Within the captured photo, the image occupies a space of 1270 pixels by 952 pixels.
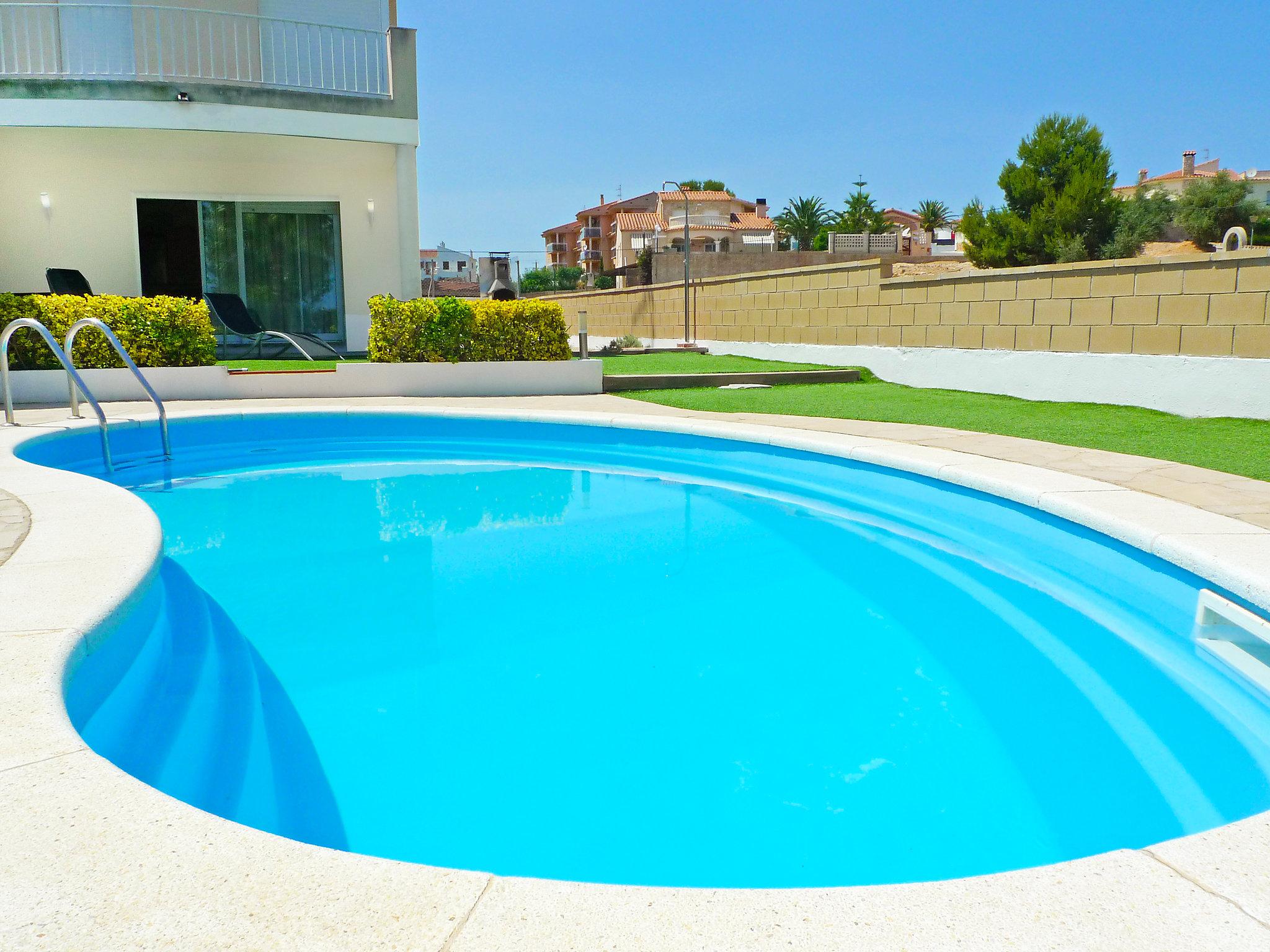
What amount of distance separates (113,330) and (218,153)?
204 inches

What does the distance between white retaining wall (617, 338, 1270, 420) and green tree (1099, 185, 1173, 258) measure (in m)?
27.3

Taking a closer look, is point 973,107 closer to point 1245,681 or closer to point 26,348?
point 26,348

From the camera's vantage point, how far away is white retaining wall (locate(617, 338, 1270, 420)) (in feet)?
25.5

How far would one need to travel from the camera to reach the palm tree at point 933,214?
240 feet

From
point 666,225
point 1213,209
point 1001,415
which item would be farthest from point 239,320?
point 666,225

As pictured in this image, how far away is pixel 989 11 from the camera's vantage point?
22.3 meters

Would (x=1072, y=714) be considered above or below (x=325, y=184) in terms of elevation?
below

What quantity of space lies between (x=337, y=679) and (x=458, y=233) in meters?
52.9

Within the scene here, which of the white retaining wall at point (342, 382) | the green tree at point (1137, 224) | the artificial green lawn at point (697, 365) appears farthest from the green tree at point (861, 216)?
the white retaining wall at point (342, 382)

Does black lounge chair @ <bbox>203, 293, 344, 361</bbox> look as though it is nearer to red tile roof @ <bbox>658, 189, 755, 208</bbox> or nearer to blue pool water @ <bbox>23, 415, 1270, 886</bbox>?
blue pool water @ <bbox>23, 415, 1270, 886</bbox>

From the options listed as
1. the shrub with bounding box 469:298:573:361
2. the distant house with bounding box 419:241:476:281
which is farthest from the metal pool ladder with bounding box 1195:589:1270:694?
the distant house with bounding box 419:241:476:281

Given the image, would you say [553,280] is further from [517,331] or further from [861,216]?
[517,331]

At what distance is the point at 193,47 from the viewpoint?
14.0 meters

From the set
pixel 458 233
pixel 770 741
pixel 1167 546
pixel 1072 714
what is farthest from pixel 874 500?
pixel 458 233
